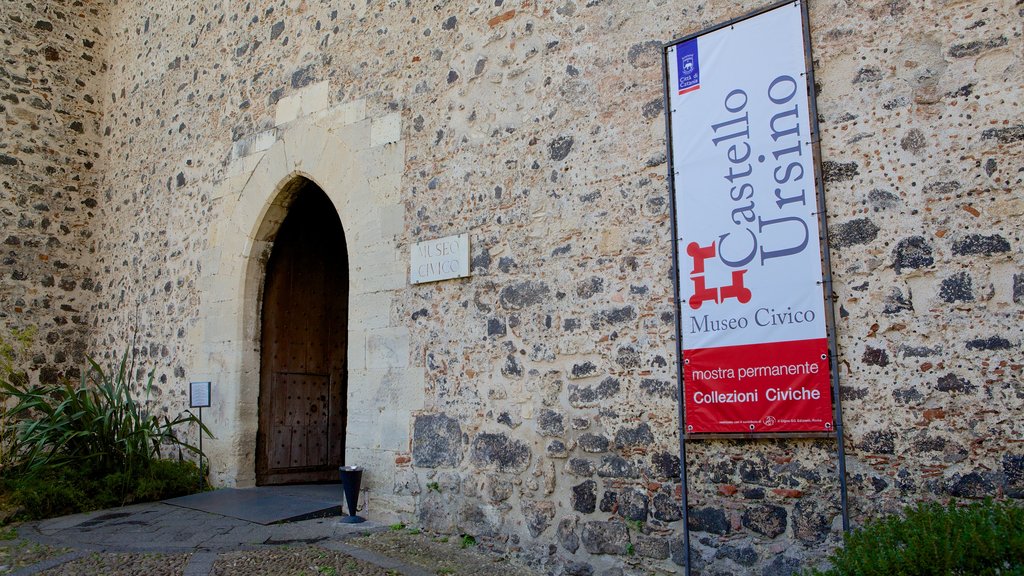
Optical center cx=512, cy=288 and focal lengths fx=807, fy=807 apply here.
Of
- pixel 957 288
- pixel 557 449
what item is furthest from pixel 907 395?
pixel 557 449

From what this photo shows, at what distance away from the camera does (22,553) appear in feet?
14.2

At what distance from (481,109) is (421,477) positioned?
2219 millimetres

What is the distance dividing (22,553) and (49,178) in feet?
16.4

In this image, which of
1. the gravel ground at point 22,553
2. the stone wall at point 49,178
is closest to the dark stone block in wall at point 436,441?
the gravel ground at point 22,553

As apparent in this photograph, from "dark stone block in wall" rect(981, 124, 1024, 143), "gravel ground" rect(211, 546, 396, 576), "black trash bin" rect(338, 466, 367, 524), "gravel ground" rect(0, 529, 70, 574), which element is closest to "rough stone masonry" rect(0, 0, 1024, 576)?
"dark stone block in wall" rect(981, 124, 1024, 143)

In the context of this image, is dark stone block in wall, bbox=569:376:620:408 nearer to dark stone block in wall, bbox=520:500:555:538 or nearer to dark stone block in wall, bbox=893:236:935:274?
dark stone block in wall, bbox=520:500:555:538

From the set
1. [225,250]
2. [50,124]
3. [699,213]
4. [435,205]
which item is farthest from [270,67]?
[699,213]

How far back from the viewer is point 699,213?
12.6 feet

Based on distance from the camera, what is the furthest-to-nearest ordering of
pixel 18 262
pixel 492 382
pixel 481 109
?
pixel 18 262 → pixel 481 109 → pixel 492 382

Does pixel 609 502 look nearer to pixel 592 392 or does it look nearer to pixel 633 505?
pixel 633 505

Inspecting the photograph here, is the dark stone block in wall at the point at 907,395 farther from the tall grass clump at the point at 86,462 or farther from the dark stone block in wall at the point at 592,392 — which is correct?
the tall grass clump at the point at 86,462

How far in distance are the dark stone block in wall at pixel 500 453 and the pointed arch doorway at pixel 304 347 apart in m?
2.55

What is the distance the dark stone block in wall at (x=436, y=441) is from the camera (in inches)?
183

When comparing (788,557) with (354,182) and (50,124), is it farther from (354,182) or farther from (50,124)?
(50,124)
